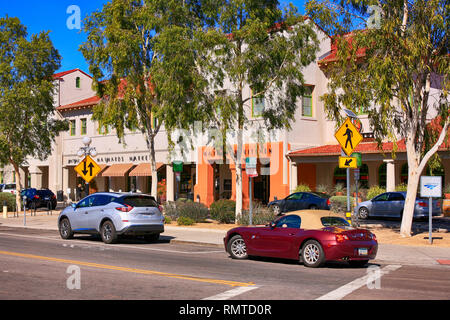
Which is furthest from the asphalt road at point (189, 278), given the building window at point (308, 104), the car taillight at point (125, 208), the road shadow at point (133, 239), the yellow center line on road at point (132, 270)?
the building window at point (308, 104)

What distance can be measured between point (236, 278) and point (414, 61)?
1180cm

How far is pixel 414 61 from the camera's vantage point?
1995 cm

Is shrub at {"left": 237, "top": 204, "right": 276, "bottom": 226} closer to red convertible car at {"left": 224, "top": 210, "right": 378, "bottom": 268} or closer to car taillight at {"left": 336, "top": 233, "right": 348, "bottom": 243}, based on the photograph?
red convertible car at {"left": 224, "top": 210, "right": 378, "bottom": 268}

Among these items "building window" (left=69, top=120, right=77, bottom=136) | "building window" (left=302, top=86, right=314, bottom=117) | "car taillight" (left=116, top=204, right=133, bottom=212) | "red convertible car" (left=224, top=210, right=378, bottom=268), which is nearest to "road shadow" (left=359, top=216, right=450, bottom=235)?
"red convertible car" (left=224, top=210, right=378, bottom=268)

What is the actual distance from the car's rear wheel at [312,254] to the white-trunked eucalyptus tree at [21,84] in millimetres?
26451

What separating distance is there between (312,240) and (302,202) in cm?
1768

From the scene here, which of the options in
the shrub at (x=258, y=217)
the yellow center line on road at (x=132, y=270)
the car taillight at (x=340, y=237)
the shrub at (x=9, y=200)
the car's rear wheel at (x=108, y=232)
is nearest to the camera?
the yellow center line on road at (x=132, y=270)

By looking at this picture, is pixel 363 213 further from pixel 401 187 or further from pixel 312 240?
pixel 312 240

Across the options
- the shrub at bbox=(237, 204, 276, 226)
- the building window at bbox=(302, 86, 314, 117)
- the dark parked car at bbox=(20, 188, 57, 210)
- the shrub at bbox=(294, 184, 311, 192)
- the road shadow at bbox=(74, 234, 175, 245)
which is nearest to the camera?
the road shadow at bbox=(74, 234, 175, 245)

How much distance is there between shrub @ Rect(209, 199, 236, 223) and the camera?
2700cm

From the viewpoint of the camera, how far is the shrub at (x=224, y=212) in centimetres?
2700

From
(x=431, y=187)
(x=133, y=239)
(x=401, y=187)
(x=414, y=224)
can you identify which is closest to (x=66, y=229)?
(x=133, y=239)

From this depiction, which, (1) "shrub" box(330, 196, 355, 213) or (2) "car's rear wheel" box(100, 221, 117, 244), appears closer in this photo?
(2) "car's rear wheel" box(100, 221, 117, 244)

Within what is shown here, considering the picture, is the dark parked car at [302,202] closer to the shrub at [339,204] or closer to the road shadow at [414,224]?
the shrub at [339,204]
